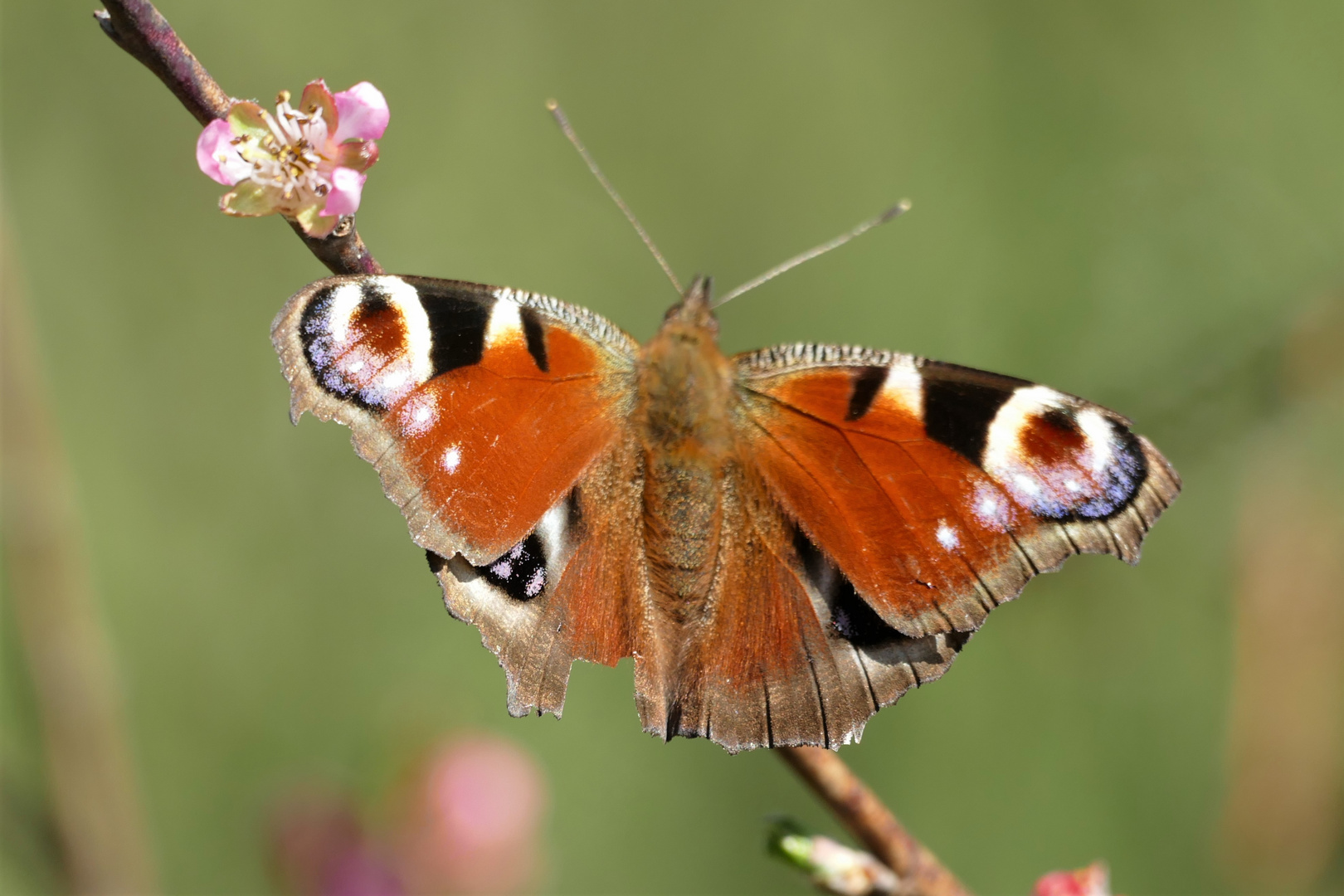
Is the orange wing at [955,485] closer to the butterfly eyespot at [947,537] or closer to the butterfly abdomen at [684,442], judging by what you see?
the butterfly eyespot at [947,537]

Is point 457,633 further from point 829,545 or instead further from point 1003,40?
point 1003,40

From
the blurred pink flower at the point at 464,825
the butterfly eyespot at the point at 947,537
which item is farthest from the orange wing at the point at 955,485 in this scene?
the blurred pink flower at the point at 464,825

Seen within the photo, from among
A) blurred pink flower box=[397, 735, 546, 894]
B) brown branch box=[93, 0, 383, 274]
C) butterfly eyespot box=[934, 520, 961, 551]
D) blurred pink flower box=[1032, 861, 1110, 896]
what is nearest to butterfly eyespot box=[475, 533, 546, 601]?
brown branch box=[93, 0, 383, 274]

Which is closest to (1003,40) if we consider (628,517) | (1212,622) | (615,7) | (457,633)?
(615,7)

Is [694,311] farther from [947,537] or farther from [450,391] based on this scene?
[947,537]

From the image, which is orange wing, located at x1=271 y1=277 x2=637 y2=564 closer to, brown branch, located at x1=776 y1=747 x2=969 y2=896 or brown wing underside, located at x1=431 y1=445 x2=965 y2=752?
brown wing underside, located at x1=431 y1=445 x2=965 y2=752
